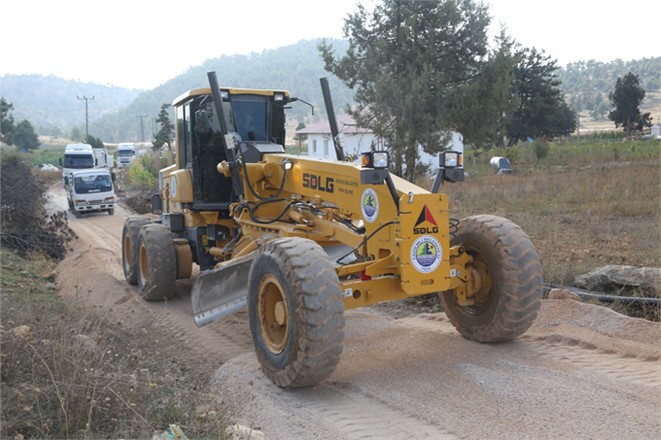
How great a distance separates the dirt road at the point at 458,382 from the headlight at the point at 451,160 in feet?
6.35

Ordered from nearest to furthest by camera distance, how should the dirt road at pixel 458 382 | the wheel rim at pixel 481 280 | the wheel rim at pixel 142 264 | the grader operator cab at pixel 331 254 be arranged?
the dirt road at pixel 458 382
the grader operator cab at pixel 331 254
the wheel rim at pixel 481 280
the wheel rim at pixel 142 264

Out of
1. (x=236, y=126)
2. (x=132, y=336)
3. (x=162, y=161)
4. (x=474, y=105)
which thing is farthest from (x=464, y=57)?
(x=162, y=161)

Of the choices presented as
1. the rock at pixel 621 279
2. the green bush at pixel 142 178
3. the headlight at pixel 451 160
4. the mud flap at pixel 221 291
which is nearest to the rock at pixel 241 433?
the mud flap at pixel 221 291

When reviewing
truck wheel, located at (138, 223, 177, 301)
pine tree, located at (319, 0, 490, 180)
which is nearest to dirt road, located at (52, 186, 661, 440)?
truck wheel, located at (138, 223, 177, 301)

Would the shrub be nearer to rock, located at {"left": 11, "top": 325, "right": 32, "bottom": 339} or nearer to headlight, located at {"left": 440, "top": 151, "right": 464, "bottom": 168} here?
rock, located at {"left": 11, "top": 325, "right": 32, "bottom": 339}

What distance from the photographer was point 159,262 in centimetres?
998

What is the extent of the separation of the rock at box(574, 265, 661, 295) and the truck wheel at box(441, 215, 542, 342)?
2.91m

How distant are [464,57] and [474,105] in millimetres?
1721

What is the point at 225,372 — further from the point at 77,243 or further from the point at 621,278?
the point at 77,243

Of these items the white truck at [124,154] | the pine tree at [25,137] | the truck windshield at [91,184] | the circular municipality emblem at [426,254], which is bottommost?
the circular municipality emblem at [426,254]

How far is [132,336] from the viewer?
755cm

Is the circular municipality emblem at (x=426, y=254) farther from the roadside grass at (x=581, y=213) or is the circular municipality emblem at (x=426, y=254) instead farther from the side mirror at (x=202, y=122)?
the side mirror at (x=202, y=122)

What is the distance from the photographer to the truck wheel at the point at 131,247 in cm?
1114

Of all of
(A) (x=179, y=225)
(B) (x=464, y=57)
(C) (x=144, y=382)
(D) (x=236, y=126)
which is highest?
(B) (x=464, y=57)
